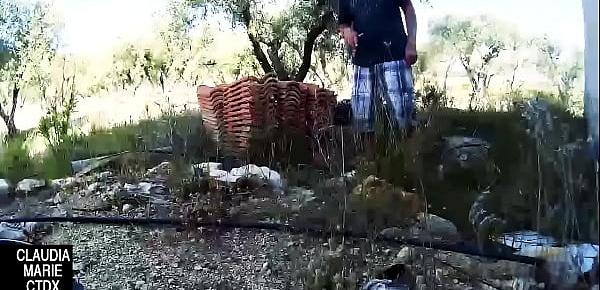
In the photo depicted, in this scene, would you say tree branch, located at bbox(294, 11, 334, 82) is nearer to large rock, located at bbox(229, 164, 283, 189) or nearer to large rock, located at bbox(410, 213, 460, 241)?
large rock, located at bbox(229, 164, 283, 189)

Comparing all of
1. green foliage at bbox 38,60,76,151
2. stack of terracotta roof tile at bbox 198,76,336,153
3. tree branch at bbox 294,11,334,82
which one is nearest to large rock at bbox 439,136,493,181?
stack of terracotta roof tile at bbox 198,76,336,153

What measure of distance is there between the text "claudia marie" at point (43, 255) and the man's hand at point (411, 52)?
3.83 feet

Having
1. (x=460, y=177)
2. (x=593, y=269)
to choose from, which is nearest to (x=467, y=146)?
(x=460, y=177)

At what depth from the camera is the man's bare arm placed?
196cm

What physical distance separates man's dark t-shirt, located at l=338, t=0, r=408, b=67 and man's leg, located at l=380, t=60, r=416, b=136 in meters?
0.03

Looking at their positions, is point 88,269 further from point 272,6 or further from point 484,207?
point 484,207

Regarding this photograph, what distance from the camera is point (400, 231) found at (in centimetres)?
194

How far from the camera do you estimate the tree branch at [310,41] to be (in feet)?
6.59

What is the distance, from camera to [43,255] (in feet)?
6.82

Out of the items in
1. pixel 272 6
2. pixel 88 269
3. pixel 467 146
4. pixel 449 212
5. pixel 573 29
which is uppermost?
pixel 272 6

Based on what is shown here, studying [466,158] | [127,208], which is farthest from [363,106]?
[127,208]

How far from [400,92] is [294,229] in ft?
1.63

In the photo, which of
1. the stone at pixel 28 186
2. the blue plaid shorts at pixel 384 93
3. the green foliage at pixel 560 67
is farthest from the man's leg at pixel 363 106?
the stone at pixel 28 186

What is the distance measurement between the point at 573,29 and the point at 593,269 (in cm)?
63
